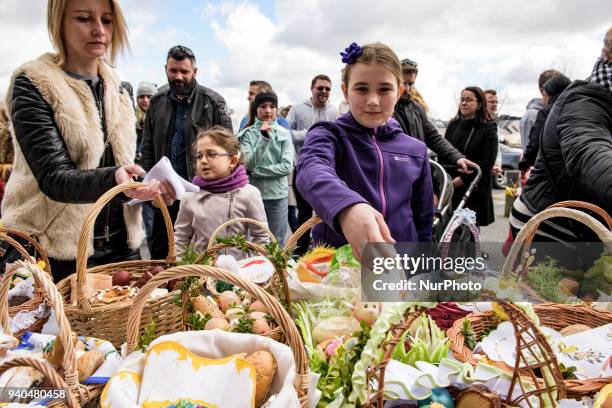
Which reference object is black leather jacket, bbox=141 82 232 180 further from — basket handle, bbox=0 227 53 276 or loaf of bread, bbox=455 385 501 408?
loaf of bread, bbox=455 385 501 408

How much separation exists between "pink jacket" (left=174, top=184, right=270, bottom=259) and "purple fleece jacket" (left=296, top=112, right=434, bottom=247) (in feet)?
→ 2.98

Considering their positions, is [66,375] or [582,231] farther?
[582,231]

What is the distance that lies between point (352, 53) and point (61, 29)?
3.75 feet

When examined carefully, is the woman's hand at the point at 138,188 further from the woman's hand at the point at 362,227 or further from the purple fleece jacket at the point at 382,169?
the woman's hand at the point at 362,227

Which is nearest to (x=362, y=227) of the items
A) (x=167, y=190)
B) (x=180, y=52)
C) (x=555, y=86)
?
(x=167, y=190)

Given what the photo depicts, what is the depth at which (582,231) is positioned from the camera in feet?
5.68

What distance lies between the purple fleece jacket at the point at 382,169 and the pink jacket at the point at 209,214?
908 millimetres

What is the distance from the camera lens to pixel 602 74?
1.59 m

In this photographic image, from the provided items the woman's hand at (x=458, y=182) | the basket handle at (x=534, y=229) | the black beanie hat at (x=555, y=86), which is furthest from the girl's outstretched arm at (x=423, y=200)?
the black beanie hat at (x=555, y=86)

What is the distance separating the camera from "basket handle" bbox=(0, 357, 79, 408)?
1.00 meters

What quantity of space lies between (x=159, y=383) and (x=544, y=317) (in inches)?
46.0

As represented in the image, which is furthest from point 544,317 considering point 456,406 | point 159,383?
point 159,383

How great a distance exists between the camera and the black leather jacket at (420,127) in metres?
3.29

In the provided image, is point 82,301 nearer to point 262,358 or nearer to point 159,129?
point 262,358
